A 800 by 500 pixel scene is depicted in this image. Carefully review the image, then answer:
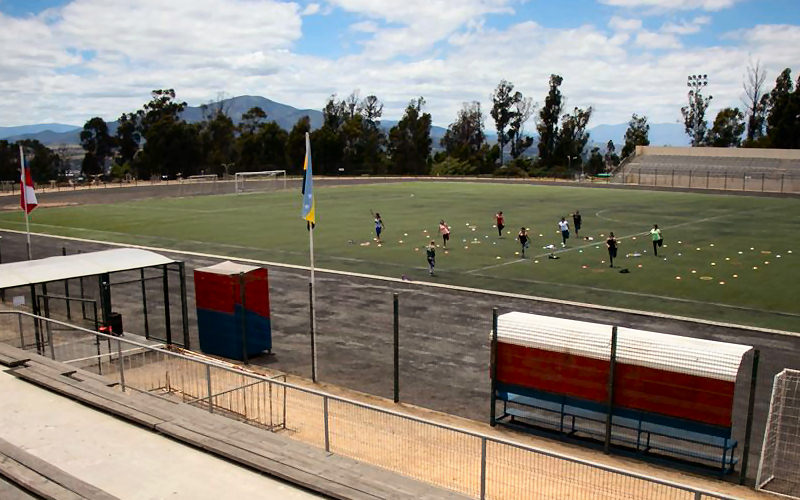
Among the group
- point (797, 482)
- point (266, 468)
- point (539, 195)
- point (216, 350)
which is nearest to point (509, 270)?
point (216, 350)

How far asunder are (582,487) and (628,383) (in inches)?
121

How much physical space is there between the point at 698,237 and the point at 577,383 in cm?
3222

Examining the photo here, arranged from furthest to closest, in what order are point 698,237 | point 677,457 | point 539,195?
point 539,195, point 698,237, point 677,457

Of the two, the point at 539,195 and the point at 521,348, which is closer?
the point at 521,348

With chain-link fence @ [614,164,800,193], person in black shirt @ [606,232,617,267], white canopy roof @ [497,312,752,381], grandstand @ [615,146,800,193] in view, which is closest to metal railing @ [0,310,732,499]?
white canopy roof @ [497,312,752,381]

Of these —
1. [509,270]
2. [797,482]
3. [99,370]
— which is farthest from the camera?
[509,270]

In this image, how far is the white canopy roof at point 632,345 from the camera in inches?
477

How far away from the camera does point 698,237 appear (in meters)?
42.0

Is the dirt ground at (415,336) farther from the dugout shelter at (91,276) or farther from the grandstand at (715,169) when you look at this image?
the grandstand at (715,169)

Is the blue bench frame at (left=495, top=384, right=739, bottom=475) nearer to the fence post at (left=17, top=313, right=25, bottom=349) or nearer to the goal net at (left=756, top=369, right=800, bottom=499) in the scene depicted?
the goal net at (left=756, top=369, right=800, bottom=499)

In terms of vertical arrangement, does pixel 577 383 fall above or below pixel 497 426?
above

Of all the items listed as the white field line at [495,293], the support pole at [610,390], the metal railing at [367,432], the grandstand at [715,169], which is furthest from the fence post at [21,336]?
the grandstand at [715,169]

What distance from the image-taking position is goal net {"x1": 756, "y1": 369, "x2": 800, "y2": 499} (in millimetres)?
11586

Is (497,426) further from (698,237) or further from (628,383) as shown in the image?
(698,237)
